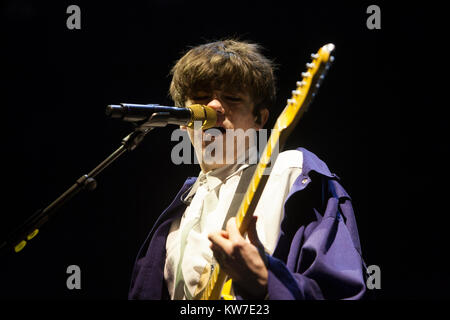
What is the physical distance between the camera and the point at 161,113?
1.23m

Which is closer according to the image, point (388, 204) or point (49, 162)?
point (388, 204)

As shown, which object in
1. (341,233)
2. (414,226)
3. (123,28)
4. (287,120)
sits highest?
(123,28)

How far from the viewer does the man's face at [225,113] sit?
5.18 feet

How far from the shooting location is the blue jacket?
3.48ft

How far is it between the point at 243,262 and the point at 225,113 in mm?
710

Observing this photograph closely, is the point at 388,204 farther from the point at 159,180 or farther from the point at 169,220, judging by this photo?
the point at 159,180

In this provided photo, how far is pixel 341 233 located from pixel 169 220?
0.78 metres

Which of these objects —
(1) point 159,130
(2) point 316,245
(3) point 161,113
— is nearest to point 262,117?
(3) point 161,113

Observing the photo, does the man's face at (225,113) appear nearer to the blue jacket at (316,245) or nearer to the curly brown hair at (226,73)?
the curly brown hair at (226,73)

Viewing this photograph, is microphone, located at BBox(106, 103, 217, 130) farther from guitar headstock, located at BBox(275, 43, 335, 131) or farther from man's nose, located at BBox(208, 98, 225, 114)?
guitar headstock, located at BBox(275, 43, 335, 131)

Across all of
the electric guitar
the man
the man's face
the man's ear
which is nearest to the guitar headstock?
the electric guitar

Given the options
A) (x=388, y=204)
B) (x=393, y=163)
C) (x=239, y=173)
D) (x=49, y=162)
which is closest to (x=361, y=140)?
(x=393, y=163)

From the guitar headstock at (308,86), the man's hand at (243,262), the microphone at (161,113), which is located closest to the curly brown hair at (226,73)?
the microphone at (161,113)

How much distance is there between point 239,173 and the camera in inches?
63.0
